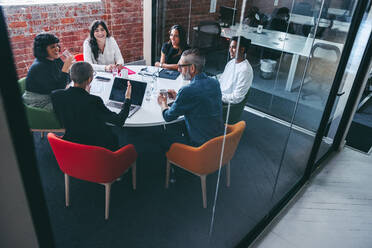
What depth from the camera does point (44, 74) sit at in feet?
8.08

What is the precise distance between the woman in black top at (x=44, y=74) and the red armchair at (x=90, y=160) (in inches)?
27.0

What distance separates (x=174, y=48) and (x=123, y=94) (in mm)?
1522

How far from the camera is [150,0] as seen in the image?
4.58 meters

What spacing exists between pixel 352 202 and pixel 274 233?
1.06 m

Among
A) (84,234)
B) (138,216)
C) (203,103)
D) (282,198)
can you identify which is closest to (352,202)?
(282,198)

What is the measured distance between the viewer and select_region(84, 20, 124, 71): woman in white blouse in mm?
3387

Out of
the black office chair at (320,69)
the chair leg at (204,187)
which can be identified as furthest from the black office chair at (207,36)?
the chair leg at (204,187)

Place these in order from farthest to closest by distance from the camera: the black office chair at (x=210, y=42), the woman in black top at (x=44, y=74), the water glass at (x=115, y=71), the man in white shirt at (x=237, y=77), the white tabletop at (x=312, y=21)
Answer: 1. the black office chair at (x=210, y=42)
2. the water glass at (x=115, y=71)
3. the white tabletop at (x=312, y=21)
4. the man in white shirt at (x=237, y=77)
5. the woman in black top at (x=44, y=74)

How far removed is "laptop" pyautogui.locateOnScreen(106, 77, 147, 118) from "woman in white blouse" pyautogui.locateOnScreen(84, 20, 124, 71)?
783 millimetres

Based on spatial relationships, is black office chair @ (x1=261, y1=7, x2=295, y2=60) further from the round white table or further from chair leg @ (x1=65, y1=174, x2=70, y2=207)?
chair leg @ (x1=65, y1=174, x2=70, y2=207)

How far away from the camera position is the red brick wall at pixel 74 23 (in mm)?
3350

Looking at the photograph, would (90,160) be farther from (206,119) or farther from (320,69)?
(320,69)

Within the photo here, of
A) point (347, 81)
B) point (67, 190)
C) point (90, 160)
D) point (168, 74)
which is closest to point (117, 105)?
point (90, 160)

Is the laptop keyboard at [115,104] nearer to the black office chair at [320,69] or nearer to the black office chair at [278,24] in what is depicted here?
the black office chair at [278,24]
